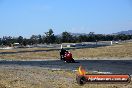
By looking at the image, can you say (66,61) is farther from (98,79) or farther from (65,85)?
(98,79)

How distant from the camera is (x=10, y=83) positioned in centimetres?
1778

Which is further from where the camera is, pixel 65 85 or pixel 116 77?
pixel 65 85

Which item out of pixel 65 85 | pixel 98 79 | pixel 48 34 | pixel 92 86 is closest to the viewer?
pixel 98 79

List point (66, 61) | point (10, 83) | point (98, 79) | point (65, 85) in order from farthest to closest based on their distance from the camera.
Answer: point (66, 61) → point (10, 83) → point (65, 85) → point (98, 79)

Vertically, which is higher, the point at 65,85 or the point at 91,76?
the point at 91,76

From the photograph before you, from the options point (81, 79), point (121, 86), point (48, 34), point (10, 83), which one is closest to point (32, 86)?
point (10, 83)

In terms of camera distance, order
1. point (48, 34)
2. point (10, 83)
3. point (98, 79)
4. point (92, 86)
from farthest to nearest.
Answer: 1. point (48, 34)
2. point (10, 83)
3. point (92, 86)
4. point (98, 79)

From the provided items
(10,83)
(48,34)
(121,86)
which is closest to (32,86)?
(10,83)

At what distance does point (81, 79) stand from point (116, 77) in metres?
1.06

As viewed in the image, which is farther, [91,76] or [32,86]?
[32,86]

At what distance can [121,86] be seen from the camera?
15156mm

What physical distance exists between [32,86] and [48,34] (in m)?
171

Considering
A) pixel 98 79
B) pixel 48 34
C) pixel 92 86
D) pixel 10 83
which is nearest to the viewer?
pixel 98 79

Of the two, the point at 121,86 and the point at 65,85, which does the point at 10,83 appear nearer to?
the point at 65,85
